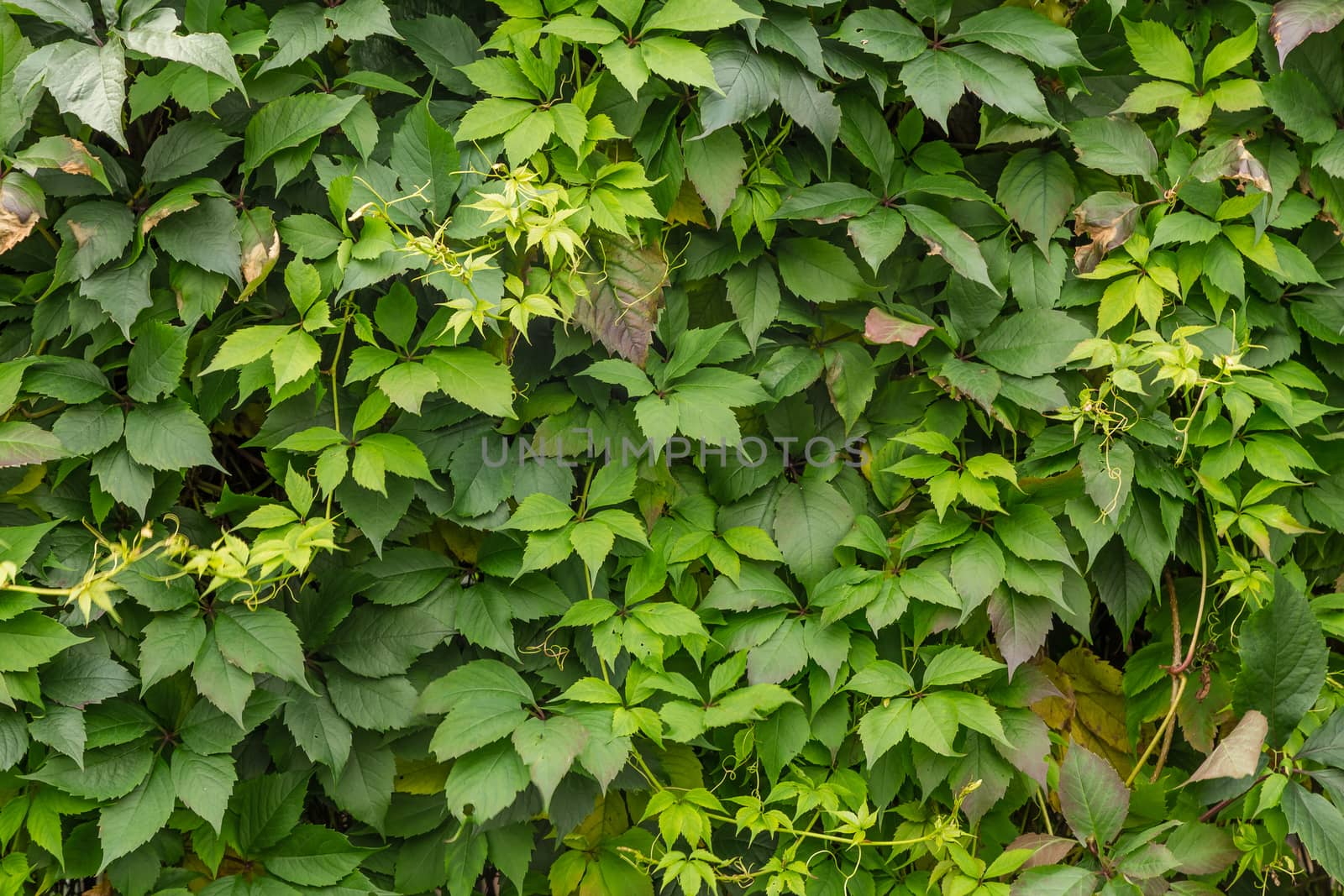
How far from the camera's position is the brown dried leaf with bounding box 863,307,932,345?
6.05 ft

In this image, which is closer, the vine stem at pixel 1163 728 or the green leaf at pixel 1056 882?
the green leaf at pixel 1056 882

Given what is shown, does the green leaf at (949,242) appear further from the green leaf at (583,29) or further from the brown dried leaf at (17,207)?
the brown dried leaf at (17,207)

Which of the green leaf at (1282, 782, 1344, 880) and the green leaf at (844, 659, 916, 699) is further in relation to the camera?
the green leaf at (844, 659, 916, 699)

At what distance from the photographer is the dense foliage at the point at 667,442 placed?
169 cm

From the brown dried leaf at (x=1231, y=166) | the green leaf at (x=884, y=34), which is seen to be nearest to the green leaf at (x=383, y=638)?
the green leaf at (x=884, y=34)

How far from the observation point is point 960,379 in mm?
1856

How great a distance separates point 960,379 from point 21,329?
5.47 feet

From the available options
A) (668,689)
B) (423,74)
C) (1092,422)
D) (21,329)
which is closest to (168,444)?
(21,329)

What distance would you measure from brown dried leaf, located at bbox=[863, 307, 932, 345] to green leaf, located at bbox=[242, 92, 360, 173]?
98 cm

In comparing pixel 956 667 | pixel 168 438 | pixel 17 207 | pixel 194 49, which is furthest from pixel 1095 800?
pixel 17 207

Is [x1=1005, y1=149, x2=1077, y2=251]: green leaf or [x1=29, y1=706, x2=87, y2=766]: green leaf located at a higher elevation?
[x1=1005, y1=149, x2=1077, y2=251]: green leaf

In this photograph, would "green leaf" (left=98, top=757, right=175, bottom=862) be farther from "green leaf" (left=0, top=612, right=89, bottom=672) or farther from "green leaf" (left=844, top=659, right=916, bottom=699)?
"green leaf" (left=844, top=659, right=916, bottom=699)

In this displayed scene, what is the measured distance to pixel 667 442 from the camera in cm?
185

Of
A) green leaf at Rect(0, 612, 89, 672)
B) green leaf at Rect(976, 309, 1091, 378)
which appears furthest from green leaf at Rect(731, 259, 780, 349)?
green leaf at Rect(0, 612, 89, 672)
